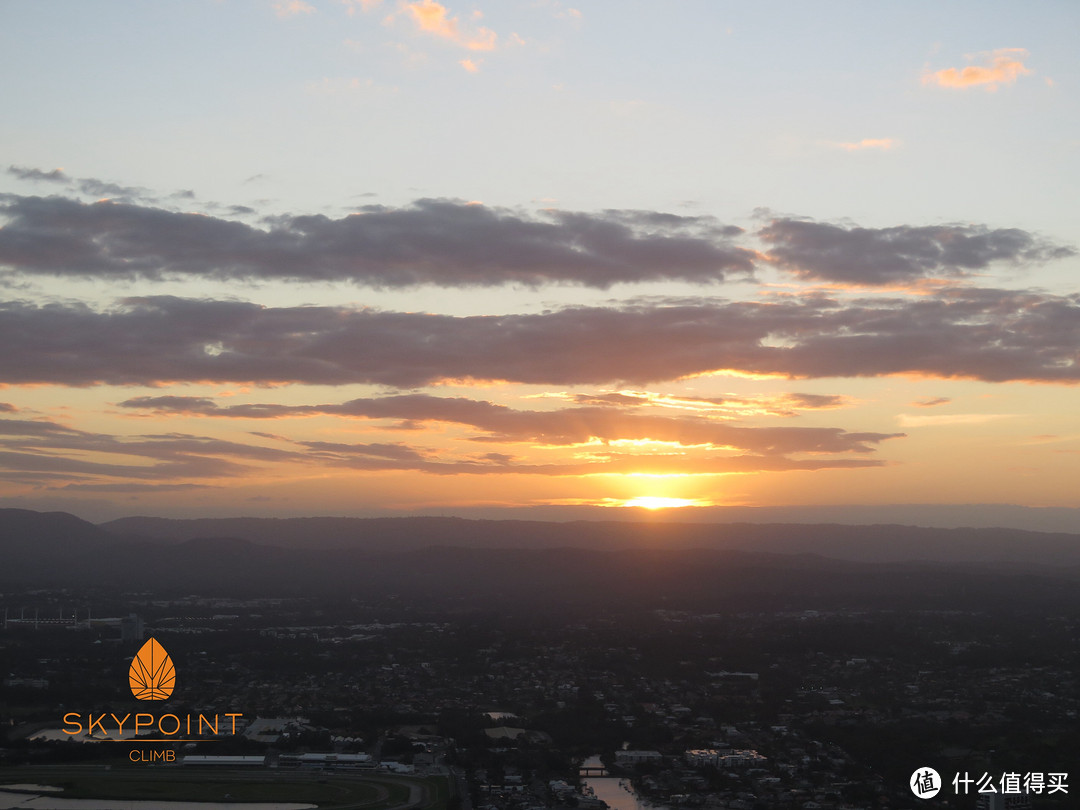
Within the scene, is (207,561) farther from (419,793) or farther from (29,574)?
(419,793)

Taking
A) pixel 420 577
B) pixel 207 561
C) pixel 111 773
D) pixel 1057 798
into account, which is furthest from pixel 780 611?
pixel 207 561

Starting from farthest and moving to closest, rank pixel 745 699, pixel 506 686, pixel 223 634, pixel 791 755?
pixel 223 634 < pixel 506 686 < pixel 745 699 < pixel 791 755

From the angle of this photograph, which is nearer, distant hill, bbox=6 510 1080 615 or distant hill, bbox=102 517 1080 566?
distant hill, bbox=6 510 1080 615

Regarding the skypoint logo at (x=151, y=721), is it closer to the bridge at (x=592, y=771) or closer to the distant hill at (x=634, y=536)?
the bridge at (x=592, y=771)

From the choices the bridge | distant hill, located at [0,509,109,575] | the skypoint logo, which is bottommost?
the bridge

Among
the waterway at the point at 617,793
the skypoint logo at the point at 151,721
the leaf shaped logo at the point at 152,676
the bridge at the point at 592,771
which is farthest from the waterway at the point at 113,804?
the leaf shaped logo at the point at 152,676

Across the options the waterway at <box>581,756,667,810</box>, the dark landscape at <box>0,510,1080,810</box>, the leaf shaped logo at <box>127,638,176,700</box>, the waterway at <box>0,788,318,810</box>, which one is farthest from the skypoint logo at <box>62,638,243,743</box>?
the waterway at <box>581,756,667,810</box>

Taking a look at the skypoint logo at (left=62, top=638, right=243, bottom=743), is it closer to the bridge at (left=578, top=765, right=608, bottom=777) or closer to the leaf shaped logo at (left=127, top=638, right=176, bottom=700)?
the leaf shaped logo at (left=127, top=638, right=176, bottom=700)
